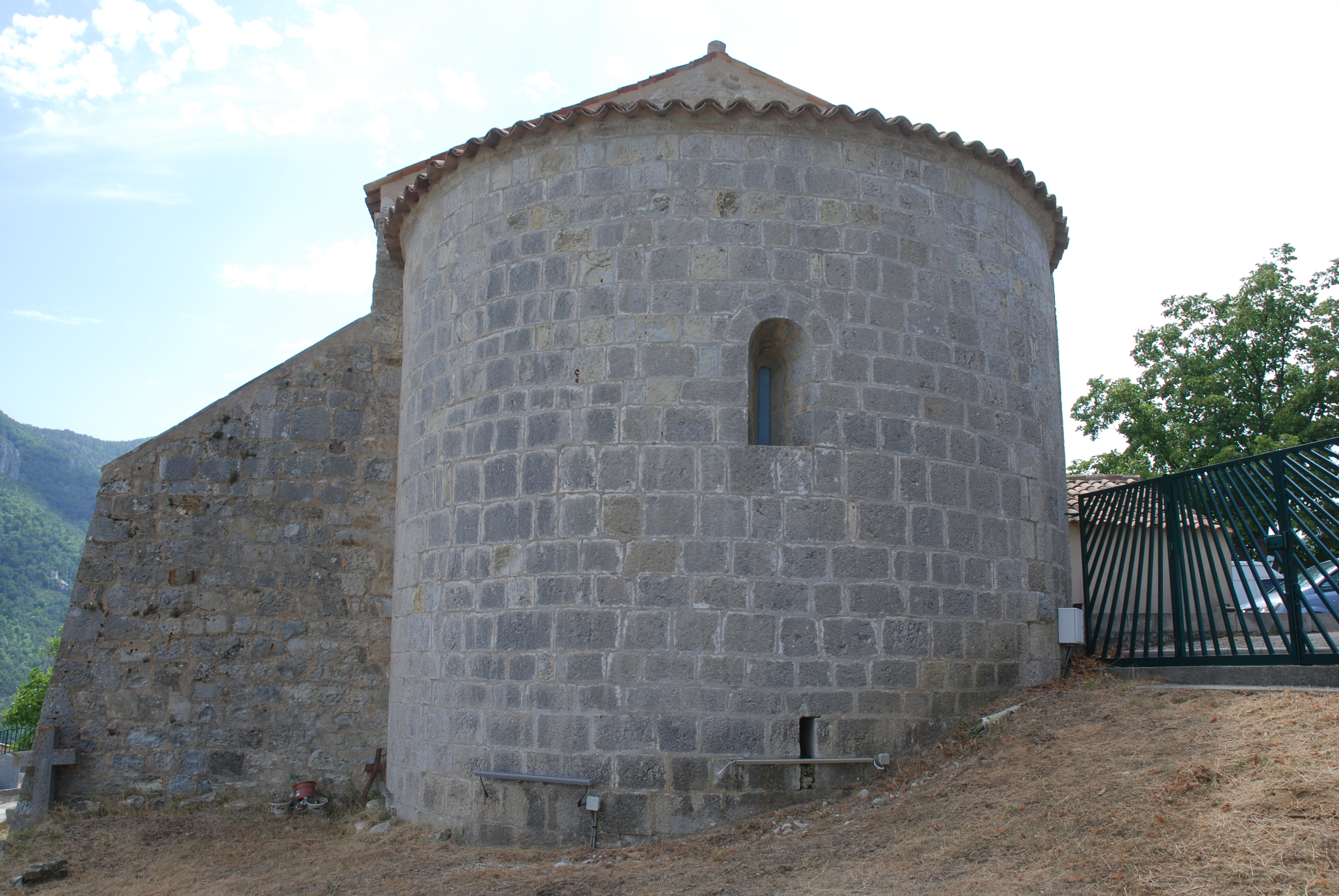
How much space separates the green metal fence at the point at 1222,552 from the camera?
7.07 m

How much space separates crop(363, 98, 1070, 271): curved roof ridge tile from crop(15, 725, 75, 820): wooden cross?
581 centimetres

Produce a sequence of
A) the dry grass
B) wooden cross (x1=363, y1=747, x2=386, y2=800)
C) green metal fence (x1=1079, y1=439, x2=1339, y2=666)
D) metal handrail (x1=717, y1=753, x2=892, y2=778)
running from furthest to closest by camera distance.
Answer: wooden cross (x1=363, y1=747, x2=386, y2=800) → green metal fence (x1=1079, y1=439, x2=1339, y2=666) → metal handrail (x1=717, y1=753, x2=892, y2=778) → the dry grass

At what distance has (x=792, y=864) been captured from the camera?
5.88 meters

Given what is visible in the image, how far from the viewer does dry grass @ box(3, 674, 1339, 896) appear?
4.63m

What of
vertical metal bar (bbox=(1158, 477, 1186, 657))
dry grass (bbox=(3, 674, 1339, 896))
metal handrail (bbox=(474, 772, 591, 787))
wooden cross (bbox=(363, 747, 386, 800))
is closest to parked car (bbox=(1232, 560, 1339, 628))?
vertical metal bar (bbox=(1158, 477, 1186, 657))

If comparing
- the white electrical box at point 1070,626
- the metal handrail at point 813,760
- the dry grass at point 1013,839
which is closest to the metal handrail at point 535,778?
the dry grass at point 1013,839

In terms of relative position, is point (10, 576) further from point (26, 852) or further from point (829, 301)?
point (829, 301)

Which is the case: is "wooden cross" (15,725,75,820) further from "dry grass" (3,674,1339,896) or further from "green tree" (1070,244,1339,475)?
"green tree" (1070,244,1339,475)

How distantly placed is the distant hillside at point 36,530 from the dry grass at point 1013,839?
55.2 m

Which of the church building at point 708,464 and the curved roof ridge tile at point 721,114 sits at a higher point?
the curved roof ridge tile at point 721,114

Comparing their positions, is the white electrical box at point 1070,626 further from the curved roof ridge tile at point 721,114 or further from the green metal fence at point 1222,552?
the curved roof ridge tile at point 721,114

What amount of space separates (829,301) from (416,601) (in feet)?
13.0

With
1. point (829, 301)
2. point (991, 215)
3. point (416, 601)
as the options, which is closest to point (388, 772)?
point (416, 601)

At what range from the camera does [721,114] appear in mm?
7574
